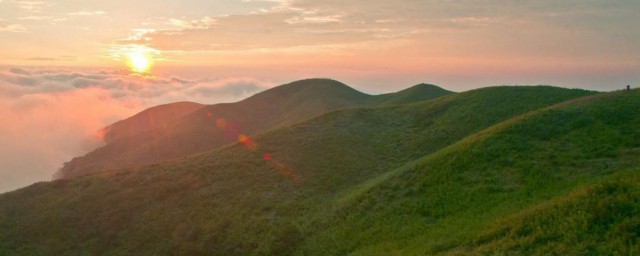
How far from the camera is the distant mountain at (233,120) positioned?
85.7 m

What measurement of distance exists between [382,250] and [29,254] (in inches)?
945

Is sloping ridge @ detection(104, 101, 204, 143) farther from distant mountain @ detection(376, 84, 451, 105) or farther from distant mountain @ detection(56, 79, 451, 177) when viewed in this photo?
distant mountain @ detection(376, 84, 451, 105)

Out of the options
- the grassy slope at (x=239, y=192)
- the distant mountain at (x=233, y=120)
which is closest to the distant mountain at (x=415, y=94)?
the distant mountain at (x=233, y=120)

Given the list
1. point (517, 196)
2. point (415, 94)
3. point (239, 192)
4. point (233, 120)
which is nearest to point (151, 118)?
point (233, 120)

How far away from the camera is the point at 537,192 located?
19.7m

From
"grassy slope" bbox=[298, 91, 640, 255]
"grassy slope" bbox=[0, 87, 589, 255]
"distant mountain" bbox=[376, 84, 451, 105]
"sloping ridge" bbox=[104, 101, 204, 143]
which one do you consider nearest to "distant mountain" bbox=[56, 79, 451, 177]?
"distant mountain" bbox=[376, 84, 451, 105]

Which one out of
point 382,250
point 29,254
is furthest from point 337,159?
point 29,254

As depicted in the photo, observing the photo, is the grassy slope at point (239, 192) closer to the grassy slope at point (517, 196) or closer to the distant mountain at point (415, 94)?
the grassy slope at point (517, 196)

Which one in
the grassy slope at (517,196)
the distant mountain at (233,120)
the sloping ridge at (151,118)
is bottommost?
the grassy slope at (517,196)

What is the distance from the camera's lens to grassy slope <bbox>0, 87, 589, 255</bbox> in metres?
25.9

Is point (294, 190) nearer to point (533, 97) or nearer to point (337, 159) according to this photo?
point (337, 159)

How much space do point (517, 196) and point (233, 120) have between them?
88945 millimetres

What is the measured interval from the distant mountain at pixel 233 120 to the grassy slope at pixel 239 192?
33.6 metres

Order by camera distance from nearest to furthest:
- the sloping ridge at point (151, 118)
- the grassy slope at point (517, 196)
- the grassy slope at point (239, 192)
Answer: the grassy slope at point (517, 196) → the grassy slope at point (239, 192) → the sloping ridge at point (151, 118)
